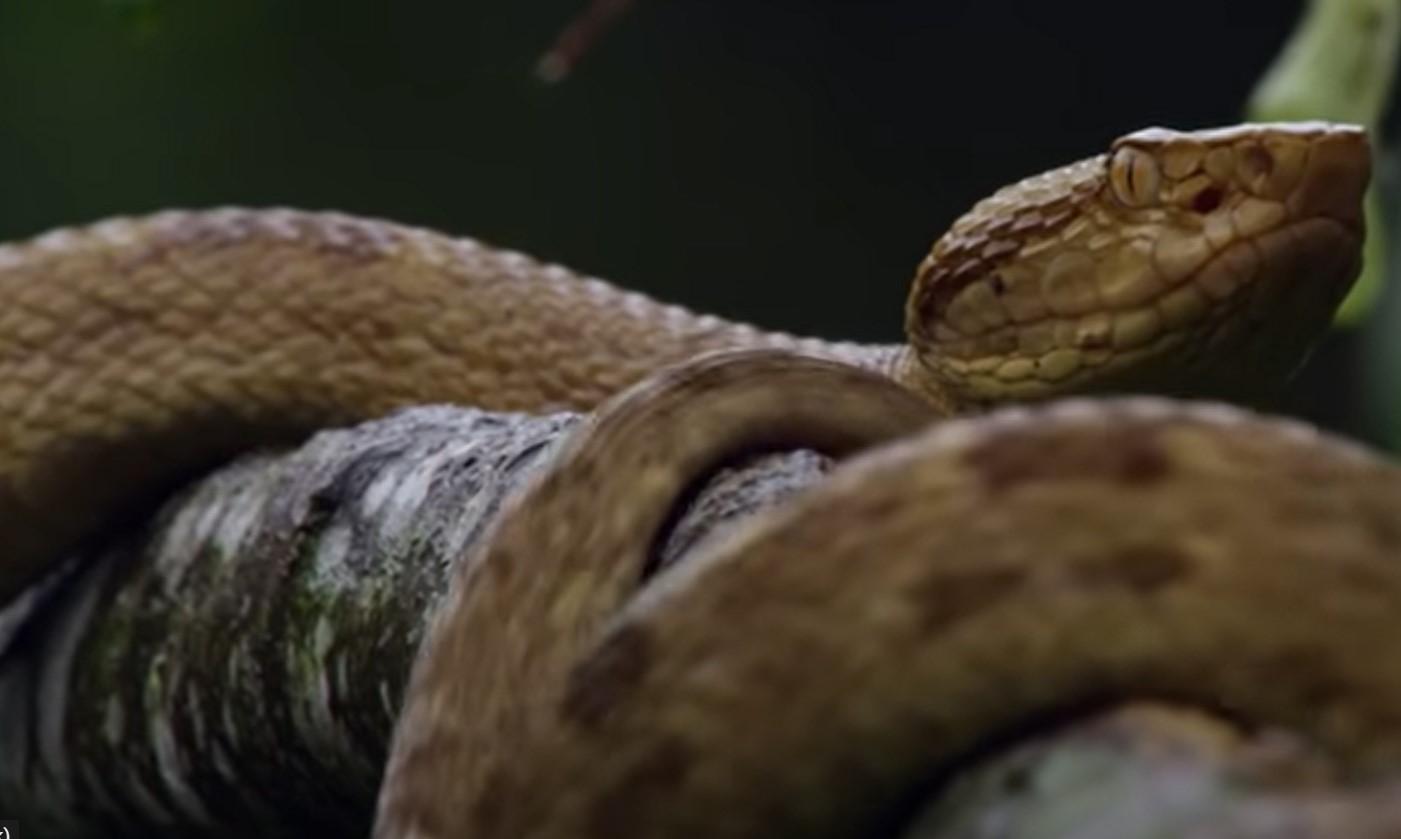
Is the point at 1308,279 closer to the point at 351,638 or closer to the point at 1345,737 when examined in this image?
the point at 351,638

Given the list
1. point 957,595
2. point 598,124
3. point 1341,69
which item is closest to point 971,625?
point 957,595

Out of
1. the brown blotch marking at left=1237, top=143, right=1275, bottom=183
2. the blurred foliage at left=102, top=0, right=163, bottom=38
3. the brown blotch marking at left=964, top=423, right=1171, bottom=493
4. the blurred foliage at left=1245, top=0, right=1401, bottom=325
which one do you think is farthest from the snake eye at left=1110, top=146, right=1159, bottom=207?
the brown blotch marking at left=964, top=423, right=1171, bottom=493

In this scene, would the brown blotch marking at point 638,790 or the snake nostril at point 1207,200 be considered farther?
the snake nostril at point 1207,200

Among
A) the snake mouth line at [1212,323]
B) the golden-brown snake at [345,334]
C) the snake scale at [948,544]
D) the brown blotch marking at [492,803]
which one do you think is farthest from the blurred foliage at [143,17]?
the brown blotch marking at [492,803]

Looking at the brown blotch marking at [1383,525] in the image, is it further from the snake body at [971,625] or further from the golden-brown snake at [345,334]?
the golden-brown snake at [345,334]

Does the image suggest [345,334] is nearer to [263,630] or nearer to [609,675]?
[263,630]

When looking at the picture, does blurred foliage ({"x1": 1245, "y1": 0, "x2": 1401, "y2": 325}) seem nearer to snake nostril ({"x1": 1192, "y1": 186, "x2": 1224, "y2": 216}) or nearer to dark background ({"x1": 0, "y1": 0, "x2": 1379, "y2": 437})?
snake nostril ({"x1": 1192, "y1": 186, "x2": 1224, "y2": 216})

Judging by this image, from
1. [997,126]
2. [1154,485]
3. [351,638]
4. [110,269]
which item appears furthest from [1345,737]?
[997,126]
